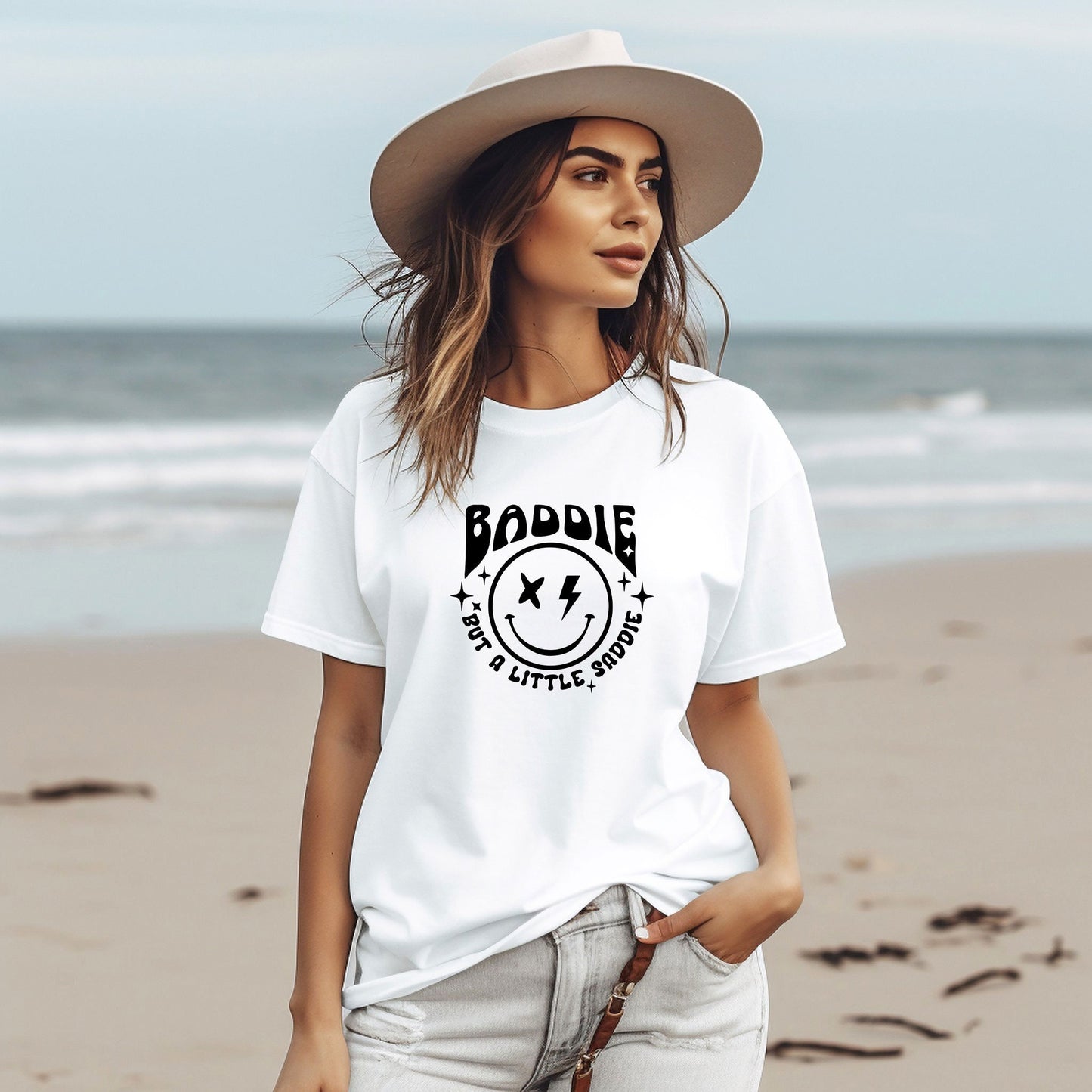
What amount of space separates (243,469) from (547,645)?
41.6 ft


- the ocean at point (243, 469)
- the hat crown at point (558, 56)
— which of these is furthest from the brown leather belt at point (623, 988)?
the ocean at point (243, 469)

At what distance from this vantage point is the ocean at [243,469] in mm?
8523

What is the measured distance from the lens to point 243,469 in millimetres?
14039

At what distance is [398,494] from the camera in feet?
5.93

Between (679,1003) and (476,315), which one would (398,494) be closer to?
(476,315)

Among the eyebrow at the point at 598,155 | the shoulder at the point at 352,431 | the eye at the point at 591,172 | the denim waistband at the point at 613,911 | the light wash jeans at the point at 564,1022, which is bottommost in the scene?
the light wash jeans at the point at 564,1022

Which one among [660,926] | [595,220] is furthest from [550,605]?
[595,220]

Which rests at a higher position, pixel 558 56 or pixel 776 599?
pixel 558 56

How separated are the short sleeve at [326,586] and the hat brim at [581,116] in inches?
16.4

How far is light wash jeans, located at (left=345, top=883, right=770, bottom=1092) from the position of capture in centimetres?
169

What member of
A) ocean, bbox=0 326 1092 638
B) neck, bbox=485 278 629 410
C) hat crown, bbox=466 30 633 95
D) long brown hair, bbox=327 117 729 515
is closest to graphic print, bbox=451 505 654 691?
long brown hair, bbox=327 117 729 515

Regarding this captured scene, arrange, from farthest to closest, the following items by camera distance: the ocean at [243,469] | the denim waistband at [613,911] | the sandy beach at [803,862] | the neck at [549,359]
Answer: the ocean at [243,469] < the sandy beach at [803,862] < the neck at [549,359] < the denim waistband at [613,911]

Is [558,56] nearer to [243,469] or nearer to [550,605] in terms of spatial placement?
[550,605]

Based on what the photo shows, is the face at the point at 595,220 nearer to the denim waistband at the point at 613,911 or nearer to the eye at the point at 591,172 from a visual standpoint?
the eye at the point at 591,172
